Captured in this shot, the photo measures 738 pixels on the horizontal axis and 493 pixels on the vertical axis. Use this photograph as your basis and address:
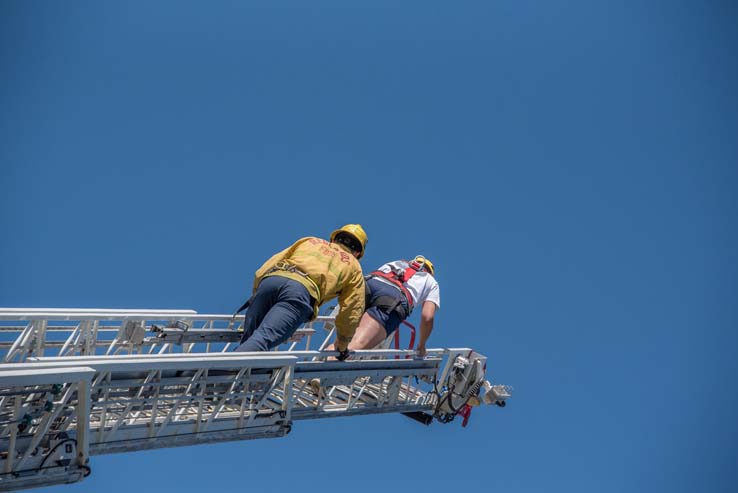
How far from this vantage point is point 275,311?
30.5 ft

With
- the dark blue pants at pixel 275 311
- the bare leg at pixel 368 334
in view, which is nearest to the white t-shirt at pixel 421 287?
the bare leg at pixel 368 334

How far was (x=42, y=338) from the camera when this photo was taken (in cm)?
996

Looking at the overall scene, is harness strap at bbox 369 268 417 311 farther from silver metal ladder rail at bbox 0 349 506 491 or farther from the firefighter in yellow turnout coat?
the firefighter in yellow turnout coat

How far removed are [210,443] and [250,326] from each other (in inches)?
72.4

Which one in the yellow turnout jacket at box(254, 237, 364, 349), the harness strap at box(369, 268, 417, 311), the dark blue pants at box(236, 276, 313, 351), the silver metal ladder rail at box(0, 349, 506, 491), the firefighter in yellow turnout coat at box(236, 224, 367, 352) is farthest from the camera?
the harness strap at box(369, 268, 417, 311)

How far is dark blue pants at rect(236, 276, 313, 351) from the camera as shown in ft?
29.7

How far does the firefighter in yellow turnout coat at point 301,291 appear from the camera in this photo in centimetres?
923

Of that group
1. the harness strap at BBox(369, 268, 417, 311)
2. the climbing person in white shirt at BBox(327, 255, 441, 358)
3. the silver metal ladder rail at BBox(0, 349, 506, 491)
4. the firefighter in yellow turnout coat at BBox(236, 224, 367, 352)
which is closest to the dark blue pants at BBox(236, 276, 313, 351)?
the firefighter in yellow turnout coat at BBox(236, 224, 367, 352)

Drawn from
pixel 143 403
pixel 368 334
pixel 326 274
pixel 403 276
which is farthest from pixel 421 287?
pixel 143 403

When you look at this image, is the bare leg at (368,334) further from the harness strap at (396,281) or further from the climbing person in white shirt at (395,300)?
the harness strap at (396,281)

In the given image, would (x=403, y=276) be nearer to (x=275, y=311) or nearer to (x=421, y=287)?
(x=421, y=287)

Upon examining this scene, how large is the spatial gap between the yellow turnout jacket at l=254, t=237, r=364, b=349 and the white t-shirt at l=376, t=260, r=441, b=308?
8.21 feet

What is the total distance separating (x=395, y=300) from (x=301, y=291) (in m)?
3.10

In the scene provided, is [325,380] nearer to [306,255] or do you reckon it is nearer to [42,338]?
[306,255]
